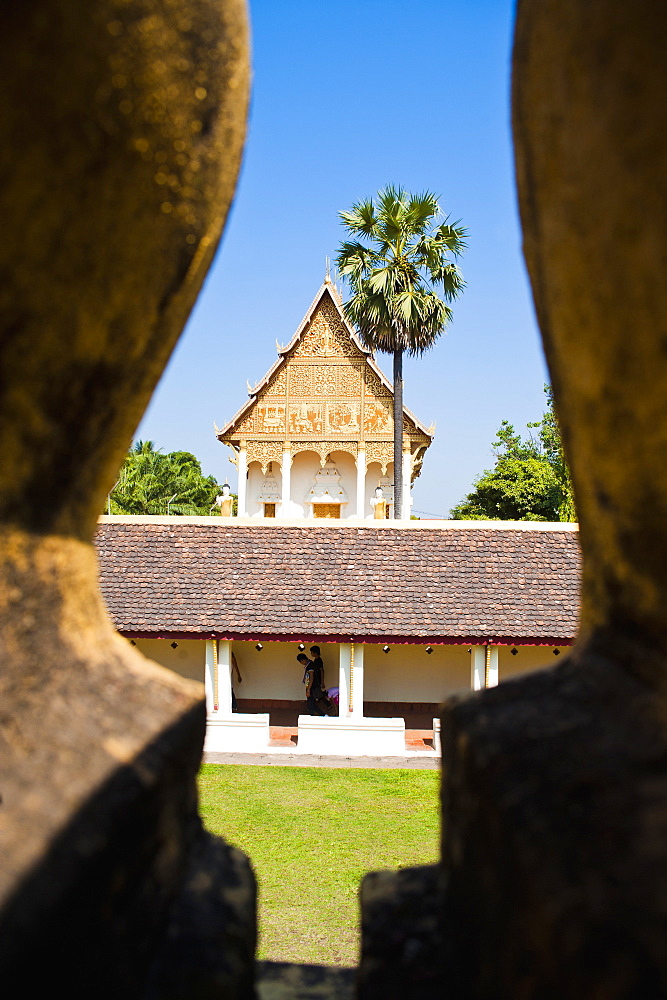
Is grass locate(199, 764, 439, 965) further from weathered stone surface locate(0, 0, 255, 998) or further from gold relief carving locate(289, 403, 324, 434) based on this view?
gold relief carving locate(289, 403, 324, 434)

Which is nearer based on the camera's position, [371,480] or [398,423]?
[398,423]

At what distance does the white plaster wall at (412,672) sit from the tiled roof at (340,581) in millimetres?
1860

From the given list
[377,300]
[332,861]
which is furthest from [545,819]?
[377,300]

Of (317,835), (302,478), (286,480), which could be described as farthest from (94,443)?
(302,478)

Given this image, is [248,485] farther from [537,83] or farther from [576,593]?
[537,83]

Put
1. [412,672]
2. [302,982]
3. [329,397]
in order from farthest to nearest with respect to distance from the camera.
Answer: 1. [329,397]
2. [412,672]
3. [302,982]

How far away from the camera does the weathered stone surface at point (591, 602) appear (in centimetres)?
90

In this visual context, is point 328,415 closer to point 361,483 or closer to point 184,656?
point 361,483

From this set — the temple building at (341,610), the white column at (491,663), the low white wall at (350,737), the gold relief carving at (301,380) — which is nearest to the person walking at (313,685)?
the temple building at (341,610)

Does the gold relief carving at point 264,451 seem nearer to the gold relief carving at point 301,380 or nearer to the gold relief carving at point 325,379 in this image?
the gold relief carving at point 301,380

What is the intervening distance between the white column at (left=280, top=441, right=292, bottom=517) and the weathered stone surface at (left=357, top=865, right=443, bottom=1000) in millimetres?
24423

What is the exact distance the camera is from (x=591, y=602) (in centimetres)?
128

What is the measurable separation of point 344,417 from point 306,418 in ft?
3.85

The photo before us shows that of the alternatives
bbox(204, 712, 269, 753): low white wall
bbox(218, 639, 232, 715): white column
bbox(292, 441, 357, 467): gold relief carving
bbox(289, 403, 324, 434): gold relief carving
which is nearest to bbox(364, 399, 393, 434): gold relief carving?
bbox(292, 441, 357, 467): gold relief carving
